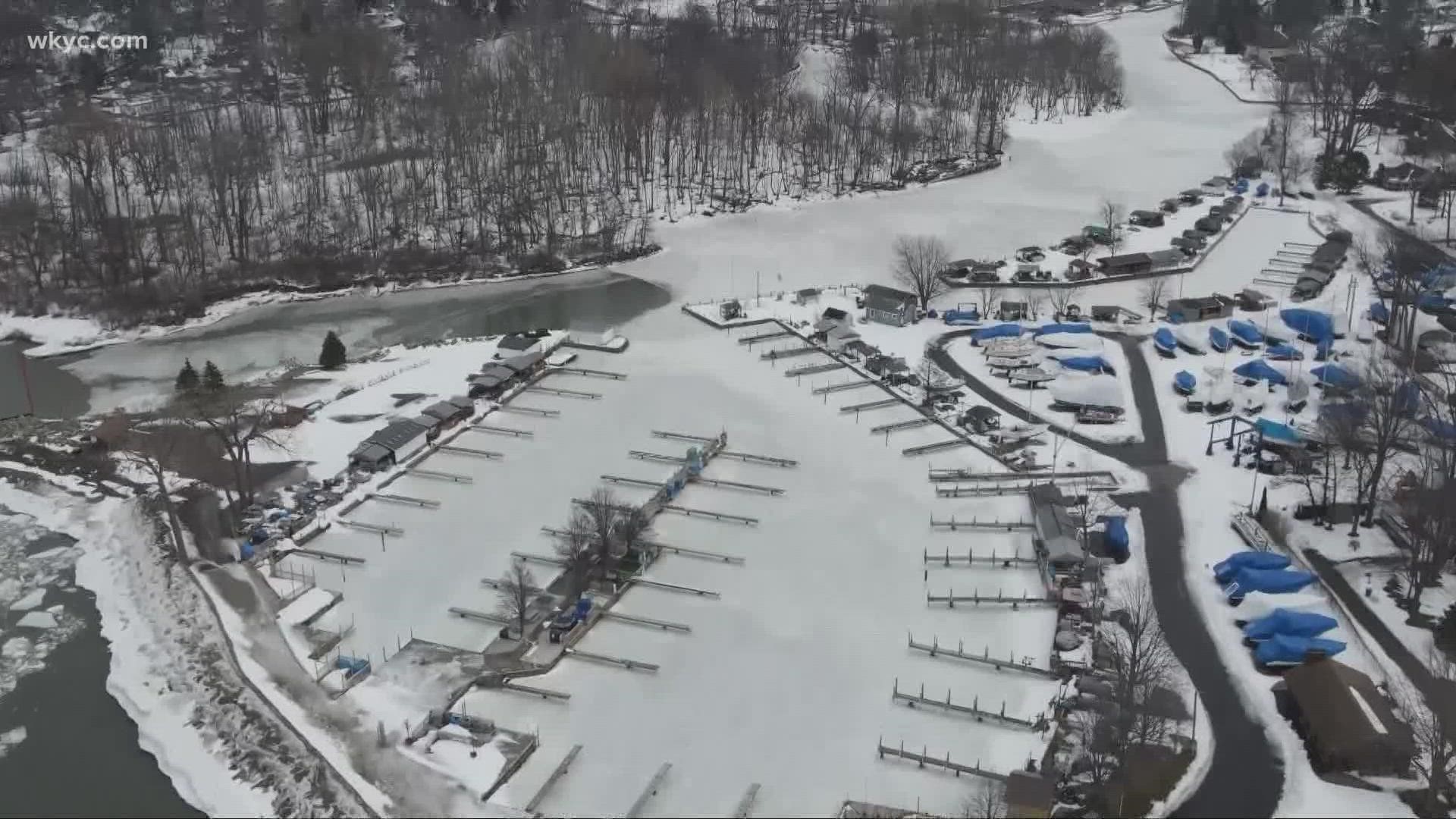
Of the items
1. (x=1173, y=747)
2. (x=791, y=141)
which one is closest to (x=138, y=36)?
(x=791, y=141)

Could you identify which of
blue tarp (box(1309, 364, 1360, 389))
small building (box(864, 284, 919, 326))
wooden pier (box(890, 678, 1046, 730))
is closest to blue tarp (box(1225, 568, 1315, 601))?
wooden pier (box(890, 678, 1046, 730))

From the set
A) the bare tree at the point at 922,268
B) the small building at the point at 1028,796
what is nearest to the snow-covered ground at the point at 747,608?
the small building at the point at 1028,796

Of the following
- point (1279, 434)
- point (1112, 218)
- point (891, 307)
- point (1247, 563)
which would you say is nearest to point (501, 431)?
point (891, 307)

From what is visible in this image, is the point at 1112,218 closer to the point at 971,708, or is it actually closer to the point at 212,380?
the point at 971,708

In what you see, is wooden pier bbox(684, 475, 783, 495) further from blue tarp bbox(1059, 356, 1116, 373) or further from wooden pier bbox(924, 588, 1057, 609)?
blue tarp bbox(1059, 356, 1116, 373)

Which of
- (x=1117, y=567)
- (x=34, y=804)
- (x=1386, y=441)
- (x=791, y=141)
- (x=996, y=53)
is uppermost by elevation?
(x=996, y=53)

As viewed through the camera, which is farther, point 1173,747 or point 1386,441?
point 1386,441

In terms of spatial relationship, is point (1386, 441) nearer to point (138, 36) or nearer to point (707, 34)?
point (707, 34)

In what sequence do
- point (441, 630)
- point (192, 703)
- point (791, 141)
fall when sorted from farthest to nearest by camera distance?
point (791, 141) < point (441, 630) < point (192, 703)
